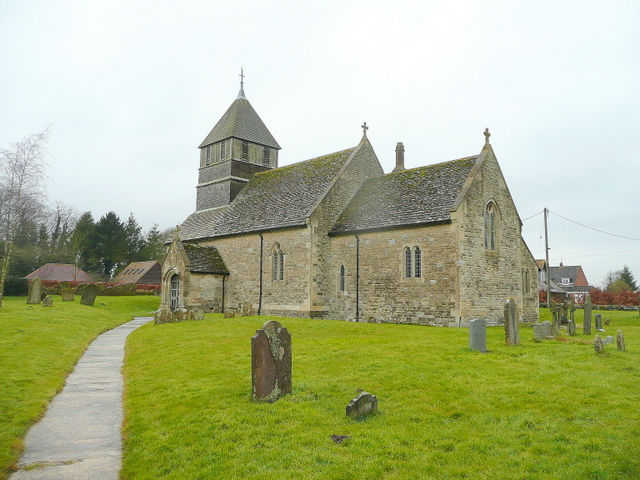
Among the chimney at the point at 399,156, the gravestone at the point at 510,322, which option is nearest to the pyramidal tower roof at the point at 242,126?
the chimney at the point at 399,156

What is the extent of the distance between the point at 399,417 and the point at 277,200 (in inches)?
909

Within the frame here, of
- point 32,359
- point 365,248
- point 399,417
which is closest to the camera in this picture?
point 399,417

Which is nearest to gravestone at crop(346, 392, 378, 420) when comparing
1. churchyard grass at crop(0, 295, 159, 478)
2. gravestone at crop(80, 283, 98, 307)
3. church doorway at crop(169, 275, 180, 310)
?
churchyard grass at crop(0, 295, 159, 478)

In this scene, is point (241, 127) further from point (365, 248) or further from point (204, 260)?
point (365, 248)

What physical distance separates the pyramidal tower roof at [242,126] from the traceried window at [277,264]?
473 inches

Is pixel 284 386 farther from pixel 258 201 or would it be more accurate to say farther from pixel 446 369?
pixel 258 201

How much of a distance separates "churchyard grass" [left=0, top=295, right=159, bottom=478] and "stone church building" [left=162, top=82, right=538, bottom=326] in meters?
7.34

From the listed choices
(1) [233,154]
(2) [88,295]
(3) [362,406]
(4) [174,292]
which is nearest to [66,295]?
(2) [88,295]

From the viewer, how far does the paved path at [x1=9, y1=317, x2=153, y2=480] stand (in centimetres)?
578

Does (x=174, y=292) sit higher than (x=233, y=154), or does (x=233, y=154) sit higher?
(x=233, y=154)

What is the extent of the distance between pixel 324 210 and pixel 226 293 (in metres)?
8.66

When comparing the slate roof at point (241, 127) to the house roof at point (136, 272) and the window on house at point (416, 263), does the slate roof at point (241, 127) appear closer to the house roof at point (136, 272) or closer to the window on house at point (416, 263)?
the window on house at point (416, 263)

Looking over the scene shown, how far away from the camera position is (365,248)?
78.6 feet

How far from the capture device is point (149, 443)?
6.62 meters
